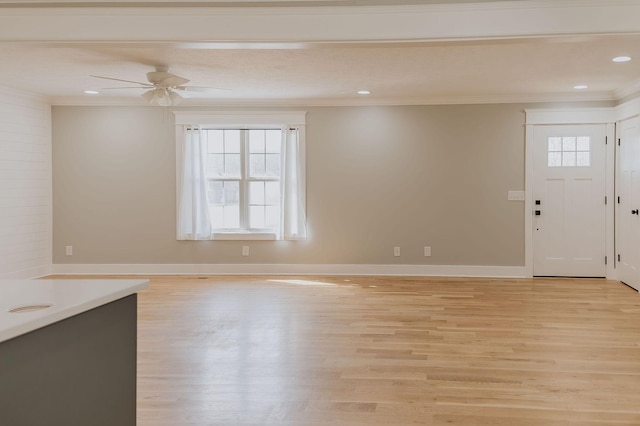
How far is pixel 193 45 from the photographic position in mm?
4102

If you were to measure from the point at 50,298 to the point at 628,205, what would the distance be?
6.70 metres

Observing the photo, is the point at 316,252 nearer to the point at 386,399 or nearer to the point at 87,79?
the point at 87,79

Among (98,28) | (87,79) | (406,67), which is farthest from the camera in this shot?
(87,79)

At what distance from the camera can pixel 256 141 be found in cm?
784

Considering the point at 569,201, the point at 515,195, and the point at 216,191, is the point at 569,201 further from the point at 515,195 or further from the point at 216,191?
the point at 216,191

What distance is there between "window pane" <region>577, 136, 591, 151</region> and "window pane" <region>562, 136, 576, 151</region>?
61 millimetres

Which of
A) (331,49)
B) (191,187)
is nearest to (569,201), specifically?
(331,49)

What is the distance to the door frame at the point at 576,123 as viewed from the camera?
23.8ft

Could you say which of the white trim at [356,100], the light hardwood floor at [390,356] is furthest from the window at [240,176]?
the light hardwood floor at [390,356]

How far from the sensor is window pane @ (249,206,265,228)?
7902 millimetres

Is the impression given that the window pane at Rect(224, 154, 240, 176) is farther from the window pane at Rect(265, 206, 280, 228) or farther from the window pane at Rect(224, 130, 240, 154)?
the window pane at Rect(265, 206, 280, 228)

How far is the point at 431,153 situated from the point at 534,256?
6.25 ft

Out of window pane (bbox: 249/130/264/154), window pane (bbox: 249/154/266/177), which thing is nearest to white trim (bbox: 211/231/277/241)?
window pane (bbox: 249/154/266/177)

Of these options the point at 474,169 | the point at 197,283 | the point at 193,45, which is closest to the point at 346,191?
the point at 474,169
